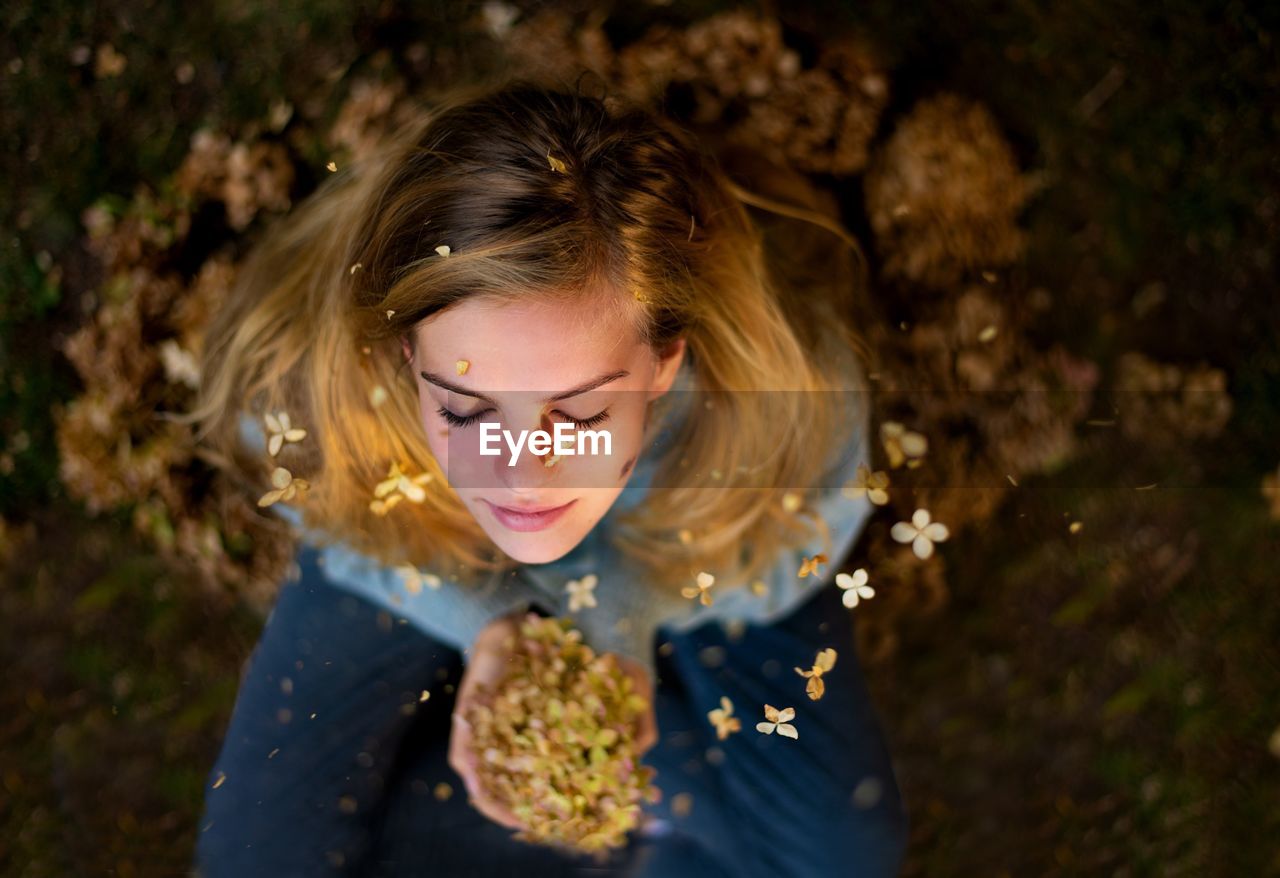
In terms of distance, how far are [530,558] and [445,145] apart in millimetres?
761

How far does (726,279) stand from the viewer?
5.79ft

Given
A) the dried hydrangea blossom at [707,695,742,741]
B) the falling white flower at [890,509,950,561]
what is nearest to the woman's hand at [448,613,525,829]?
the dried hydrangea blossom at [707,695,742,741]

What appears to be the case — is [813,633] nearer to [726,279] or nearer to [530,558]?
[530,558]

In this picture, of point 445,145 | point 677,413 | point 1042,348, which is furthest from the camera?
point 1042,348

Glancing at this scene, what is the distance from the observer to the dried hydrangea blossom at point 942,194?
2.36 m

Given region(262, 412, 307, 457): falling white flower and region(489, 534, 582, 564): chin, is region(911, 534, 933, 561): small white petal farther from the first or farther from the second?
region(262, 412, 307, 457): falling white flower

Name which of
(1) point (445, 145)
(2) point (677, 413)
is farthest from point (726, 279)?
(1) point (445, 145)

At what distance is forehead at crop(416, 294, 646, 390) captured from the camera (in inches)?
57.5

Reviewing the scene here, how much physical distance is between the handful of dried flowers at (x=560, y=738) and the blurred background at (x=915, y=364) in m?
0.82

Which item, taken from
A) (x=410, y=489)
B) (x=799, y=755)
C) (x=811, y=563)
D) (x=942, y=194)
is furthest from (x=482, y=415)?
(x=942, y=194)

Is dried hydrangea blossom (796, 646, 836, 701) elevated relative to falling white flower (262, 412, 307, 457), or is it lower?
lower

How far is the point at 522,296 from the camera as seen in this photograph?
4.77 ft

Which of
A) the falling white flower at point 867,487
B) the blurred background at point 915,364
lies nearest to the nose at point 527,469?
the falling white flower at point 867,487

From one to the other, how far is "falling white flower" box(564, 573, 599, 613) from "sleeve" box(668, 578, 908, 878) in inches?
9.8
